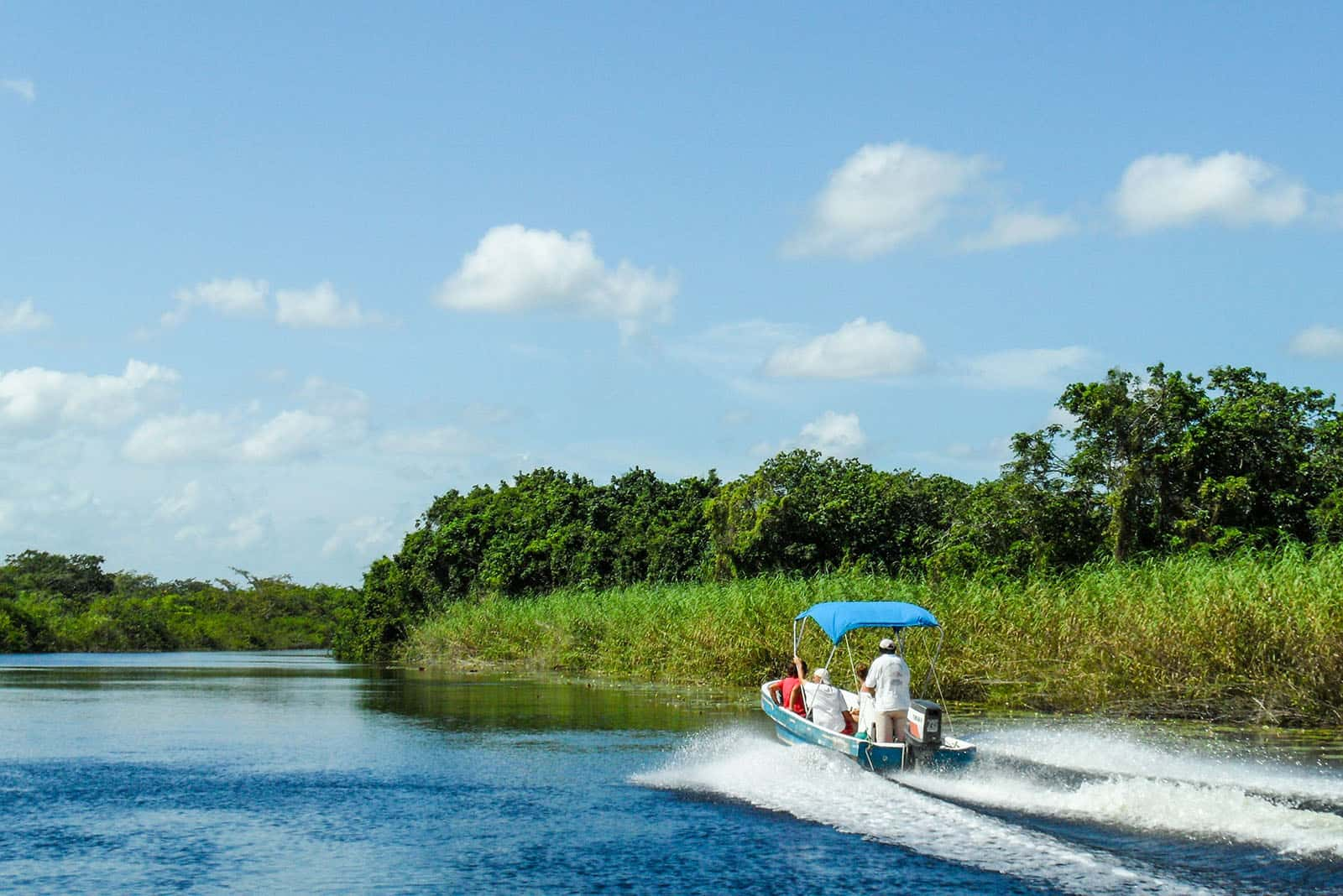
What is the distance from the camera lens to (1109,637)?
24.1 metres

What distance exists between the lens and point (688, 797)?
1673cm

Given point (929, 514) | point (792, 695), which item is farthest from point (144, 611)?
point (792, 695)

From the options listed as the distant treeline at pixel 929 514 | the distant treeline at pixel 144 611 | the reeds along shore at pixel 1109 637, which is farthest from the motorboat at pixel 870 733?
the distant treeline at pixel 144 611

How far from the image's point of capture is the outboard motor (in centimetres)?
1712

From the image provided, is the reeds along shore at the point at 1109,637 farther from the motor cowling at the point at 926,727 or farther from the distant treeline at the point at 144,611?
the distant treeline at the point at 144,611

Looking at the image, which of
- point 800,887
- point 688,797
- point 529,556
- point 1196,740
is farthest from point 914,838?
point 529,556

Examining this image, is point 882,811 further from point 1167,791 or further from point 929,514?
point 929,514

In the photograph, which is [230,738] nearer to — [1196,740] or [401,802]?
[401,802]

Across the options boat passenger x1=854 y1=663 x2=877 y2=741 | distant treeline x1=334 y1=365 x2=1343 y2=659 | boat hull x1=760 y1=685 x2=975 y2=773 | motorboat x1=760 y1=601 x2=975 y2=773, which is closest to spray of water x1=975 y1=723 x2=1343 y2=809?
motorboat x1=760 y1=601 x2=975 y2=773

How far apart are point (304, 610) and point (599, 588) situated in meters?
73.4

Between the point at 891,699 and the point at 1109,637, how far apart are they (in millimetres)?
8015

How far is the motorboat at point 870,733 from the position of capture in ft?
56.1

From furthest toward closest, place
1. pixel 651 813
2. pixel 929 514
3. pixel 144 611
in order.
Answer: pixel 144 611, pixel 929 514, pixel 651 813

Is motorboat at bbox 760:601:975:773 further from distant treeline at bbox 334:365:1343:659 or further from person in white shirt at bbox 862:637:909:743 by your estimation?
distant treeline at bbox 334:365:1343:659
